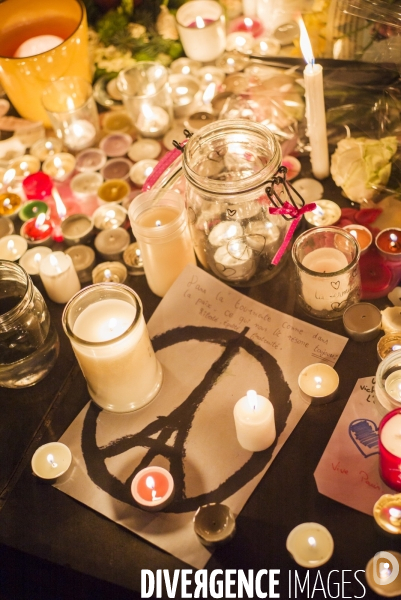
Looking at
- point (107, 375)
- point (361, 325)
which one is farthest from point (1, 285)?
point (361, 325)

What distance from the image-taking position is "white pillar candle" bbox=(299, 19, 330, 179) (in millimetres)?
955

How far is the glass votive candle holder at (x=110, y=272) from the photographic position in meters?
1.02

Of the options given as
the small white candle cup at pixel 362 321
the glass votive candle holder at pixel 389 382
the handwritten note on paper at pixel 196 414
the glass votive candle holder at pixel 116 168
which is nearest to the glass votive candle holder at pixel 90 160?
the glass votive candle holder at pixel 116 168

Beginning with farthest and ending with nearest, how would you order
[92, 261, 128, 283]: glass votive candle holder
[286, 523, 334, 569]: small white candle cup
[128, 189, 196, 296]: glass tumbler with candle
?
[92, 261, 128, 283]: glass votive candle holder
[128, 189, 196, 296]: glass tumbler with candle
[286, 523, 334, 569]: small white candle cup

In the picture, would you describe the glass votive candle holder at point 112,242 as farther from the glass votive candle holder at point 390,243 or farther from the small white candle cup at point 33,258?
the glass votive candle holder at point 390,243

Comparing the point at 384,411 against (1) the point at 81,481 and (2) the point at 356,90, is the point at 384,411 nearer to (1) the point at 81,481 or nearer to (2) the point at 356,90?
(1) the point at 81,481

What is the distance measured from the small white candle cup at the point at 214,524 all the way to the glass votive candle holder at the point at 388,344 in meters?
0.31

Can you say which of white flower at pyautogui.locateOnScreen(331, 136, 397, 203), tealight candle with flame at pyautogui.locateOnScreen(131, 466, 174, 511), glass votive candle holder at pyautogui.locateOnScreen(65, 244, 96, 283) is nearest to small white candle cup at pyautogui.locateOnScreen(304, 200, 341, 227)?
white flower at pyautogui.locateOnScreen(331, 136, 397, 203)

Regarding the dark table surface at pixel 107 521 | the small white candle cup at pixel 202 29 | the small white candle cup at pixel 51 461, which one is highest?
the small white candle cup at pixel 202 29

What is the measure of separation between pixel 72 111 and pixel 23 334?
0.53m

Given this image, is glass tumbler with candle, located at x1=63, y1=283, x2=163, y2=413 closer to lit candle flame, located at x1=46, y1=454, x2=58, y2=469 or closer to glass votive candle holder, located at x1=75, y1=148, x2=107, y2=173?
lit candle flame, located at x1=46, y1=454, x2=58, y2=469

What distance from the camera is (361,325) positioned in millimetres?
881

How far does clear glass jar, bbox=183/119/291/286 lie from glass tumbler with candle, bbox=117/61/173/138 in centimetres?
30

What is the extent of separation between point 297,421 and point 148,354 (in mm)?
225
